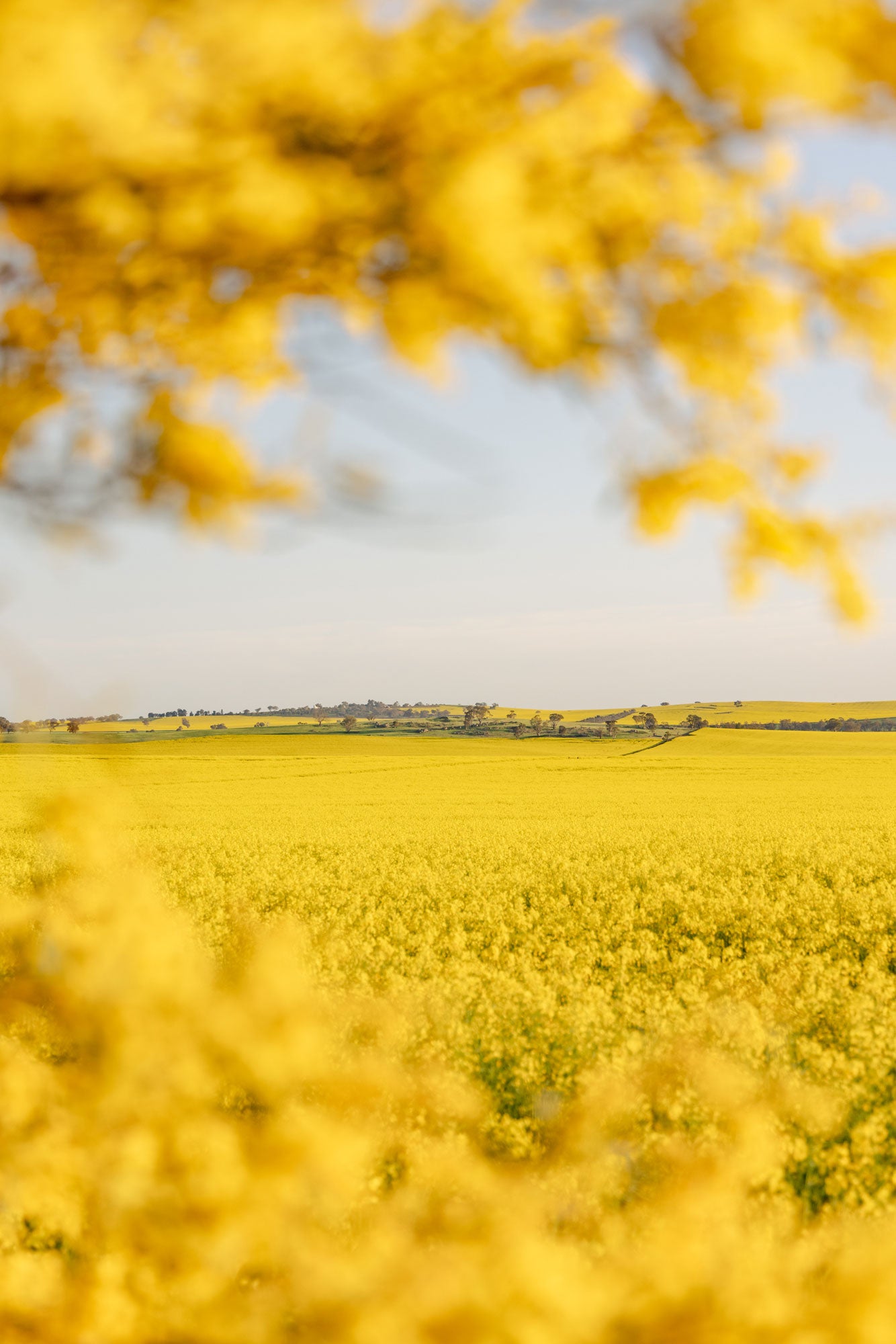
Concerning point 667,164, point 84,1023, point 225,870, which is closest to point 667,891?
point 225,870

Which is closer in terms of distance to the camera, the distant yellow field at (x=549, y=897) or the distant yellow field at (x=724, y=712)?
the distant yellow field at (x=549, y=897)

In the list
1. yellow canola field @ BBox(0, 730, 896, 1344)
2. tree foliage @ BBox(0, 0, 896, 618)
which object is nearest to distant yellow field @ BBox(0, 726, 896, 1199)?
yellow canola field @ BBox(0, 730, 896, 1344)

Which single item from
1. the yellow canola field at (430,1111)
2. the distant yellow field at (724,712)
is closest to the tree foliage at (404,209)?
the yellow canola field at (430,1111)

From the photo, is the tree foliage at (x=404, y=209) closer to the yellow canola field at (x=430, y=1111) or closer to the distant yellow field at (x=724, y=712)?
the yellow canola field at (x=430, y=1111)

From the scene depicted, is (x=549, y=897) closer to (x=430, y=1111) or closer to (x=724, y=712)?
(x=430, y=1111)

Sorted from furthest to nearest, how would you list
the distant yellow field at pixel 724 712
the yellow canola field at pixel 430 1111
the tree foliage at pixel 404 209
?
the distant yellow field at pixel 724 712 → the yellow canola field at pixel 430 1111 → the tree foliage at pixel 404 209

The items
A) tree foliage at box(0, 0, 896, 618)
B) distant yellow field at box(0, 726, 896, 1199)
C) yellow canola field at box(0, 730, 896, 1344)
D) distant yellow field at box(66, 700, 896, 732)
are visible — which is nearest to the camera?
tree foliage at box(0, 0, 896, 618)

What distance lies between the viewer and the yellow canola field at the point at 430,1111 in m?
2.26

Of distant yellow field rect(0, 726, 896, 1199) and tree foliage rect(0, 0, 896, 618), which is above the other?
tree foliage rect(0, 0, 896, 618)

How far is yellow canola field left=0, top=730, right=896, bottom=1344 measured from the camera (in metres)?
2.26

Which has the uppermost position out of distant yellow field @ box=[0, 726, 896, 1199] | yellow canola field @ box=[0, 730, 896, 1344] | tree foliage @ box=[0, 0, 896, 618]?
tree foliage @ box=[0, 0, 896, 618]

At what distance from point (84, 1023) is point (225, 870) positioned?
11.2 metres

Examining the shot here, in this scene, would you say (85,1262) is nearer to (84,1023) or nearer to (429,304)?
(84,1023)

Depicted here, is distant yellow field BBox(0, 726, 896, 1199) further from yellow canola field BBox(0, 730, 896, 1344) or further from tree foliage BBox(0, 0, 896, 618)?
tree foliage BBox(0, 0, 896, 618)
